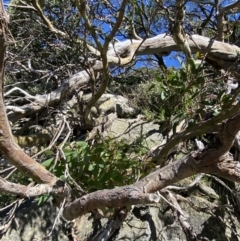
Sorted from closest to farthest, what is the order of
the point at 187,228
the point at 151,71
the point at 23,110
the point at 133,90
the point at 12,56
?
the point at 187,228 → the point at 23,110 → the point at 12,56 → the point at 133,90 → the point at 151,71

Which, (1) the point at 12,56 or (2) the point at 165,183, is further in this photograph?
(1) the point at 12,56

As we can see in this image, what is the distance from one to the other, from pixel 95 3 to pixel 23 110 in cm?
133

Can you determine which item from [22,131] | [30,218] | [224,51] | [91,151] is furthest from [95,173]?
[224,51]

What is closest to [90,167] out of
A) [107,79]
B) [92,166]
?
[92,166]

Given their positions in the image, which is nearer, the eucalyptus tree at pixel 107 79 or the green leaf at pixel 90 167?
the eucalyptus tree at pixel 107 79

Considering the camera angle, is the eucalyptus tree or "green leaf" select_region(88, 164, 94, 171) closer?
the eucalyptus tree

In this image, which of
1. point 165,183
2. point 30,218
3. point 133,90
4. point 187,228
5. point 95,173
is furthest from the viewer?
point 133,90

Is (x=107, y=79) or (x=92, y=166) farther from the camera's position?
(x=107, y=79)

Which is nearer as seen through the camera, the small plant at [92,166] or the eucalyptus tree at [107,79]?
the eucalyptus tree at [107,79]

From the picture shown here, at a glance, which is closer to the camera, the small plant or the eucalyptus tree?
the eucalyptus tree

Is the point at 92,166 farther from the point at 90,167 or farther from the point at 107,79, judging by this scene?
the point at 107,79

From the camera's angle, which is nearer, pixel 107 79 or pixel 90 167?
pixel 90 167

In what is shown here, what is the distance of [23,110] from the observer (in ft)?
13.7

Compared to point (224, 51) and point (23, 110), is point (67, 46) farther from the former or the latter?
point (224, 51)
